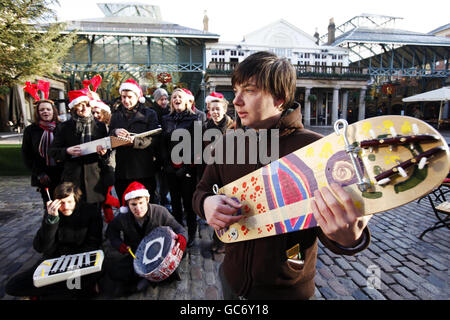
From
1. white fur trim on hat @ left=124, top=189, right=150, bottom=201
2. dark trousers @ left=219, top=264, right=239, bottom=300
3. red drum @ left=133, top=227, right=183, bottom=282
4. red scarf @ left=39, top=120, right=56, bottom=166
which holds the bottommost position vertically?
red drum @ left=133, top=227, right=183, bottom=282

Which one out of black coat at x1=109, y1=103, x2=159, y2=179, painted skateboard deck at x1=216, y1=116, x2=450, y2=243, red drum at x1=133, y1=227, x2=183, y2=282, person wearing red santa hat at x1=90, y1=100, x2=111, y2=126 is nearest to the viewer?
painted skateboard deck at x1=216, y1=116, x2=450, y2=243

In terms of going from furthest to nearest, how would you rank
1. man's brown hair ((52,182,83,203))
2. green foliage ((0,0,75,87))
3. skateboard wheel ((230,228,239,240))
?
green foliage ((0,0,75,87)) → man's brown hair ((52,182,83,203)) → skateboard wheel ((230,228,239,240))

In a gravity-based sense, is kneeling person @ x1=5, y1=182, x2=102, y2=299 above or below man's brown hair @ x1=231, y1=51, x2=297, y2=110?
below

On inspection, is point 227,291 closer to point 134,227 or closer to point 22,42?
point 134,227

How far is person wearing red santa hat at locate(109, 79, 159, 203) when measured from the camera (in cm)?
337

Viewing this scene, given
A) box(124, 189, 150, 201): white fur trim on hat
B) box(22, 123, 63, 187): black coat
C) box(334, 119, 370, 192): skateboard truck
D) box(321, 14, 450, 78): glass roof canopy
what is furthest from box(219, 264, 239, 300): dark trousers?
box(321, 14, 450, 78): glass roof canopy

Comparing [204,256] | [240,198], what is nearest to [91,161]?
[204,256]

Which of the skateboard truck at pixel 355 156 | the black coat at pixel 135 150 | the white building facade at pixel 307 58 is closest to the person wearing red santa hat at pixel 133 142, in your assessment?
the black coat at pixel 135 150

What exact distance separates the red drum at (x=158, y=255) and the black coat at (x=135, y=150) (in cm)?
102

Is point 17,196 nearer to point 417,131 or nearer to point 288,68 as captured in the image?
point 288,68

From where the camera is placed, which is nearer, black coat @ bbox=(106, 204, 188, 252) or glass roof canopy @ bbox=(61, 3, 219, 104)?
black coat @ bbox=(106, 204, 188, 252)

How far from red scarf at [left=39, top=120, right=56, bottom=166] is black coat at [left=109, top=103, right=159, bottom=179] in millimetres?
1050

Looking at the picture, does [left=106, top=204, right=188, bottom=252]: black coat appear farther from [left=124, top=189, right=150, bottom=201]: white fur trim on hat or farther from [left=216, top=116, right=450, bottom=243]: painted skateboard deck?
[left=216, top=116, right=450, bottom=243]: painted skateboard deck

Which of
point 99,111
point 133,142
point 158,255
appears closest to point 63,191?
point 133,142
